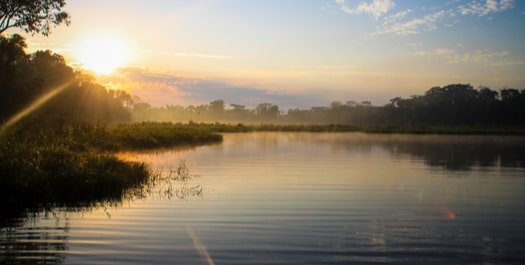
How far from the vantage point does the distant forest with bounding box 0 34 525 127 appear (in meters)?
39.5

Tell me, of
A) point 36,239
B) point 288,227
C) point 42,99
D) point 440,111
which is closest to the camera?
point 36,239

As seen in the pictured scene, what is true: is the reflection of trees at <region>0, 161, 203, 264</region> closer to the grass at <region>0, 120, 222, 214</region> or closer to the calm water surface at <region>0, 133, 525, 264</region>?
the calm water surface at <region>0, 133, 525, 264</region>

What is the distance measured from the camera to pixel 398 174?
20.3m

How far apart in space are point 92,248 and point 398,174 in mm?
15291

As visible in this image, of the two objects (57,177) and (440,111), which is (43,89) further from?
(440,111)

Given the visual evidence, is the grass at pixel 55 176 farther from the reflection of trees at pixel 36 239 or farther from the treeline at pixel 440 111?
the treeline at pixel 440 111

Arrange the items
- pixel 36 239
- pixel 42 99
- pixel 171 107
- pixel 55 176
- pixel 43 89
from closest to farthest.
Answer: pixel 36 239 < pixel 55 176 < pixel 42 99 < pixel 43 89 < pixel 171 107

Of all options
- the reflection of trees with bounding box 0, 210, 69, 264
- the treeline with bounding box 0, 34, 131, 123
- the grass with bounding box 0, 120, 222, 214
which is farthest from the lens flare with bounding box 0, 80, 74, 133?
the reflection of trees with bounding box 0, 210, 69, 264

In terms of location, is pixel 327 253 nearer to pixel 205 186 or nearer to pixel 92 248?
pixel 92 248

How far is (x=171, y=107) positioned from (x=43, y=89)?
456 ft

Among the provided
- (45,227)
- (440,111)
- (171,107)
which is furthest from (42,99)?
(171,107)

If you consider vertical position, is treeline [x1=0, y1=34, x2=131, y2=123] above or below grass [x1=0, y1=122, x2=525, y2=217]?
above

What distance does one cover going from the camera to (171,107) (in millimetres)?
195625

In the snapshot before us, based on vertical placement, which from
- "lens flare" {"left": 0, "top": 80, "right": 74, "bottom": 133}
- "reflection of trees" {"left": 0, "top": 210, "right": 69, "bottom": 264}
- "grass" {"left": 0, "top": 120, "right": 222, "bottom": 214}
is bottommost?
"reflection of trees" {"left": 0, "top": 210, "right": 69, "bottom": 264}
